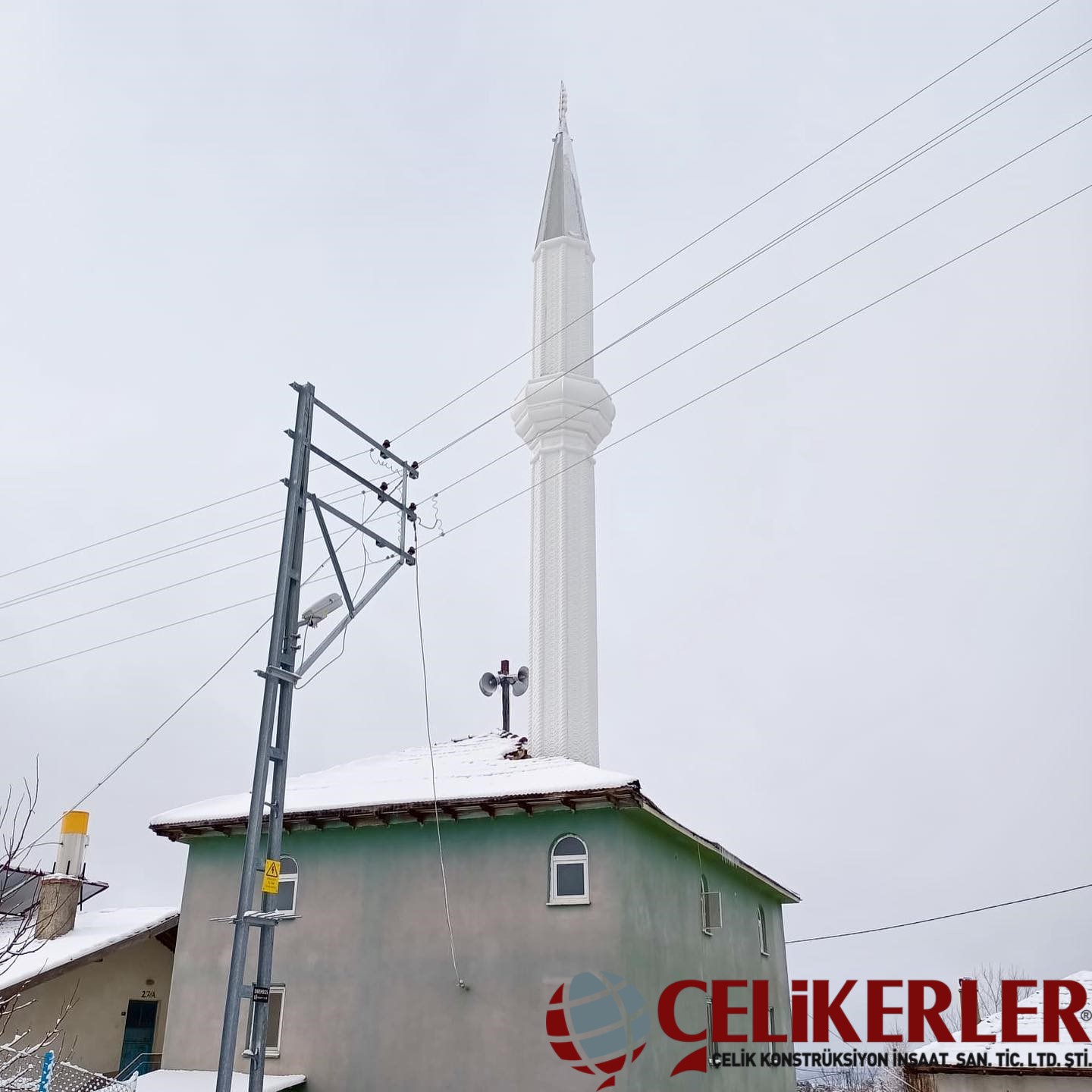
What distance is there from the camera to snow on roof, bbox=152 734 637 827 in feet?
56.8

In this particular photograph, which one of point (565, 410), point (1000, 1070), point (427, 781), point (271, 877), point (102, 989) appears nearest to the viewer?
point (271, 877)

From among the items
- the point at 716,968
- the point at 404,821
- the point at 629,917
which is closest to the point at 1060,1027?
the point at 716,968

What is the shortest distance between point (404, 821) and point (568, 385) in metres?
11.3

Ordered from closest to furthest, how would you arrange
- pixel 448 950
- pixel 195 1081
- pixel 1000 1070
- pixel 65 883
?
pixel 448 950 < pixel 195 1081 < pixel 1000 1070 < pixel 65 883

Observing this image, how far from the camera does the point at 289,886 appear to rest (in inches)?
752

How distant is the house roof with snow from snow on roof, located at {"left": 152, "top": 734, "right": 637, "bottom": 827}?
0.02 metres

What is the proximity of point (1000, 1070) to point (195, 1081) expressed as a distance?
48.2 ft

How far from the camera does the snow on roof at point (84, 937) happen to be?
2145 cm

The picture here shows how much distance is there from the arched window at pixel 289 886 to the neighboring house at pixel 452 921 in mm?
27

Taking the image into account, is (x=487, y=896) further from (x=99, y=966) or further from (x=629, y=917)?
(x=99, y=966)

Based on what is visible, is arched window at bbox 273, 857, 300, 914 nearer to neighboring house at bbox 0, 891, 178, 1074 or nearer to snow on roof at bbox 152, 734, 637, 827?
snow on roof at bbox 152, 734, 637, 827

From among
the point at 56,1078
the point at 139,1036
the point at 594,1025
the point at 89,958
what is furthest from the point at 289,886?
the point at 139,1036

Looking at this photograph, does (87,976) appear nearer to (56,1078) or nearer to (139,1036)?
(139,1036)

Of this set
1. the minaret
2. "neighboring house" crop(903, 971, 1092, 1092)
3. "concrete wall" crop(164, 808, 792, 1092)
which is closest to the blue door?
"concrete wall" crop(164, 808, 792, 1092)
